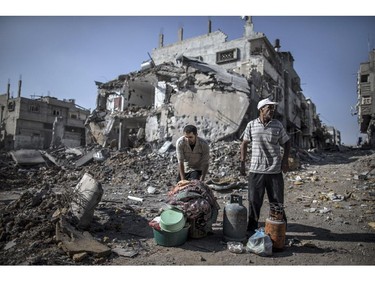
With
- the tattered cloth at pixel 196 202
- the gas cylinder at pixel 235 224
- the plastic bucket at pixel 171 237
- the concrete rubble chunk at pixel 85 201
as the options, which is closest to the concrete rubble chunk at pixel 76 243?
the concrete rubble chunk at pixel 85 201

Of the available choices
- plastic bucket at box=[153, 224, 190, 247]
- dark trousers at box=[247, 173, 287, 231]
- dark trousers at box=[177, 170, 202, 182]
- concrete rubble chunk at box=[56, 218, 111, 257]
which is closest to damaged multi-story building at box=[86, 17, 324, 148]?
dark trousers at box=[177, 170, 202, 182]

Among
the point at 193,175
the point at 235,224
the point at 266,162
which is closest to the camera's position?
the point at 235,224

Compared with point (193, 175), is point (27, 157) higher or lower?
higher

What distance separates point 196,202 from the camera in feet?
8.88

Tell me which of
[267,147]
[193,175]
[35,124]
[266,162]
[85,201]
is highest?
[35,124]

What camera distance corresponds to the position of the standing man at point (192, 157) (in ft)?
11.1

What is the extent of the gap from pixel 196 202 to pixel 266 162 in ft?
3.24

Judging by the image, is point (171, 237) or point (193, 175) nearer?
point (171, 237)

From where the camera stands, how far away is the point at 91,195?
3.16 meters

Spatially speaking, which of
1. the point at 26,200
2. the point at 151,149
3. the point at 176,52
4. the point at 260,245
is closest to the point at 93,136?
the point at 151,149

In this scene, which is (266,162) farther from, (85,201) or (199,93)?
(199,93)

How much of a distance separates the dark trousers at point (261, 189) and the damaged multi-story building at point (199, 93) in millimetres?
5901

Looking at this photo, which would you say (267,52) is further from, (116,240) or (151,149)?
(116,240)

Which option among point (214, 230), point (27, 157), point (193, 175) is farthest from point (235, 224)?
point (27, 157)
